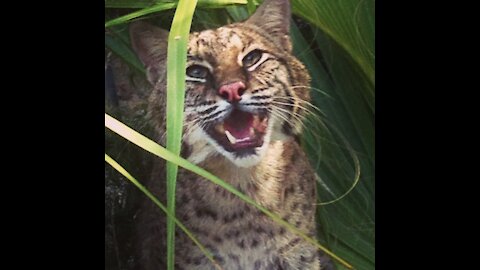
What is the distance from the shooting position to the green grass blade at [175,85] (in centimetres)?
206

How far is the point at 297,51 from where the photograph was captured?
2.16 m

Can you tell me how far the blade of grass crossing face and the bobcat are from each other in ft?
0.10

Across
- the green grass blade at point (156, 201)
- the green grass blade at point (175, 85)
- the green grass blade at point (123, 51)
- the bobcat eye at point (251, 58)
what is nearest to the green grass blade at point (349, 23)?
the bobcat eye at point (251, 58)

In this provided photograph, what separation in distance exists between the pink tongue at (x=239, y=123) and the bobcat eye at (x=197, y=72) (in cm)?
9

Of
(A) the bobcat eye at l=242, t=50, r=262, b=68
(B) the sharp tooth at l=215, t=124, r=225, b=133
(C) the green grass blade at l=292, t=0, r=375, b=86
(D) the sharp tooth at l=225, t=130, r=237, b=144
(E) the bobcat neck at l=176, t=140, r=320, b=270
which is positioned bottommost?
(E) the bobcat neck at l=176, t=140, r=320, b=270

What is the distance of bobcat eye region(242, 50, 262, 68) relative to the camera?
2.10 metres

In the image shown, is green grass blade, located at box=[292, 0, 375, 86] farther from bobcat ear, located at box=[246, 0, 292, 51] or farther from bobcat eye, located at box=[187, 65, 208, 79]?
bobcat eye, located at box=[187, 65, 208, 79]

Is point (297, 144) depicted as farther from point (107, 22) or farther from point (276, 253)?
point (107, 22)

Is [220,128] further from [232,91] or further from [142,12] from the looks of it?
[142,12]

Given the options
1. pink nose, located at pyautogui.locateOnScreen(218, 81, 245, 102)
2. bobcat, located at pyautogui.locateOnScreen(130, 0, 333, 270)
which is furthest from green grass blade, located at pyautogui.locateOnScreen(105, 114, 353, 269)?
pink nose, located at pyautogui.locateOnScreen(218, 81, 245, 102)

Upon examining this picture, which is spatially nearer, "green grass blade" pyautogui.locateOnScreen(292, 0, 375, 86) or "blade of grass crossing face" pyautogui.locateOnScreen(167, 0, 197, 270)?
"blade of grass crossing face" pyautogui.locateOnScreen(167, 0, 197, 270)

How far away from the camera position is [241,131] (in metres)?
2.10

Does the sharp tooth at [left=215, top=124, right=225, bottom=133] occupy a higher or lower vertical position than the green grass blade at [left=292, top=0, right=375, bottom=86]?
lower

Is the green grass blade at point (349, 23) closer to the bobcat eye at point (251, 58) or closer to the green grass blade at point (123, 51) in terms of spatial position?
the bobcat eye at point (251, 58)
